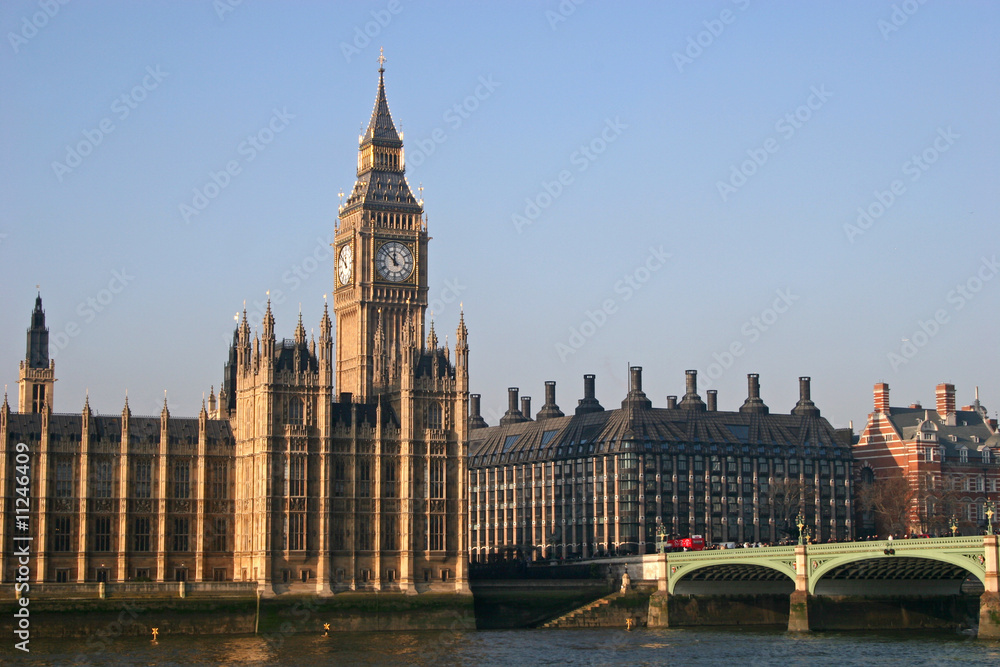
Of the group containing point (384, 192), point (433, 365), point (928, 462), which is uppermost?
point (384, 192)

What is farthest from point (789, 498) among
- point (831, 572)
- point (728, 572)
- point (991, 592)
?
point (991, 592)

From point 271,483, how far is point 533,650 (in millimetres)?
25386

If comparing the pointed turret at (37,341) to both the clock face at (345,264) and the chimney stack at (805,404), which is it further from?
the chimney stack at (805,404)

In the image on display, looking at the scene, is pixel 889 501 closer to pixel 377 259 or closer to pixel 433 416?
pixel 377 259

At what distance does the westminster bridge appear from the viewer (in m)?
114

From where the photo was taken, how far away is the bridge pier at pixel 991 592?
112 meters

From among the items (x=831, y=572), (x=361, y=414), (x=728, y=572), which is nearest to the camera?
(x=831, y=572)

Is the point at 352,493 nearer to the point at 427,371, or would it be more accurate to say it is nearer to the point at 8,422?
the point at 427,371

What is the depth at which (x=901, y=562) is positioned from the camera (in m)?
124

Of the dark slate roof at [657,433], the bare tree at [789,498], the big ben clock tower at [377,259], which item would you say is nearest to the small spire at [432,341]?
the big ben clock tower at [377,259]

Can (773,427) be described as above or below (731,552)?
above

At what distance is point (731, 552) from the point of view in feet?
431

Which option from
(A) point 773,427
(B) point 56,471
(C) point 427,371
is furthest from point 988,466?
(B) point 56,471

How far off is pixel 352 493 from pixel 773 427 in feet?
237
